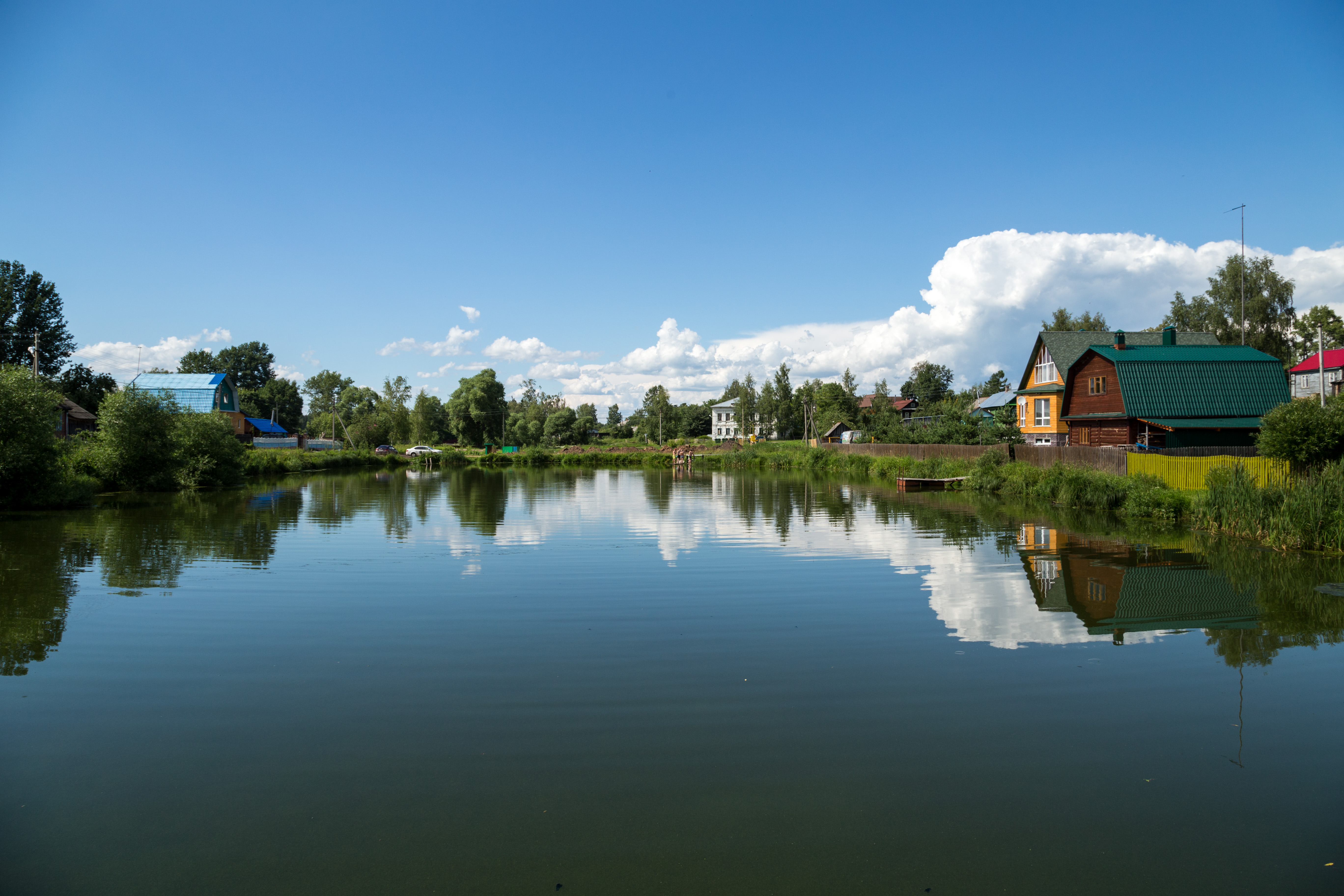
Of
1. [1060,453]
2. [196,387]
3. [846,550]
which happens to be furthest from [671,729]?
[196,387]

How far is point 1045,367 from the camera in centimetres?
4731

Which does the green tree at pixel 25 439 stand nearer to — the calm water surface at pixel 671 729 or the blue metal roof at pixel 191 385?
the calm water surface at pixel 671 729

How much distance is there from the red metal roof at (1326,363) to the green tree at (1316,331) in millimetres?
8196

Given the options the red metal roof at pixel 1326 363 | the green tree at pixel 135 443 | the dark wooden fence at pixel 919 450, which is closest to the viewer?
the green tree at pixel 135 443

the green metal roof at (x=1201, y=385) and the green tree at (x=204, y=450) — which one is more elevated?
the green metal roof at (x=1201, y=385)

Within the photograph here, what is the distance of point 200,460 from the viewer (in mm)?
37844

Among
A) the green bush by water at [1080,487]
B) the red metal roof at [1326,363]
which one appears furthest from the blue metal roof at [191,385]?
the red metal roof at [1326,363]

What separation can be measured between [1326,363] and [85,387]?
9504 centimetres

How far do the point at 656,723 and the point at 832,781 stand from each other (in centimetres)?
184

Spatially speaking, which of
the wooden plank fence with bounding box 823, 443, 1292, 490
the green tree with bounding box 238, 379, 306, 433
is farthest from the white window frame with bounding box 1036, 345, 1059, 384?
the green tree with bounding box 238, 379, 306, 433

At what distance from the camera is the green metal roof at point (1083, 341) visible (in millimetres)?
44812

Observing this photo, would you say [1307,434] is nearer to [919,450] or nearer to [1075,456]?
[1075,456]

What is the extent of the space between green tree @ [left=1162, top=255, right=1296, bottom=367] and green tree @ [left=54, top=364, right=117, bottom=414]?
8433 centimetres

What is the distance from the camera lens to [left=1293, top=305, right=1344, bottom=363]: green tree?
62281mm
